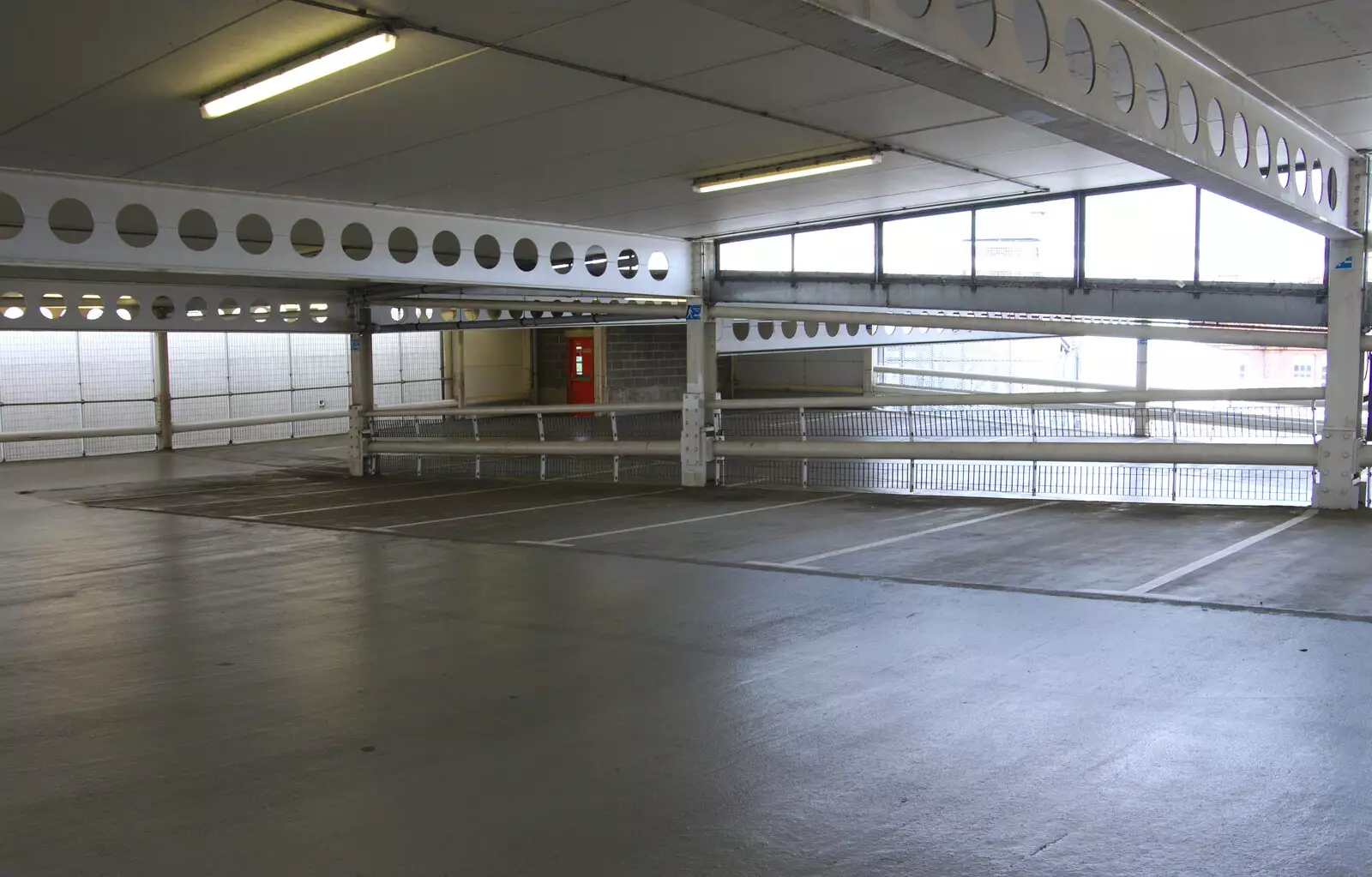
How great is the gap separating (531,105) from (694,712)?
5042mm

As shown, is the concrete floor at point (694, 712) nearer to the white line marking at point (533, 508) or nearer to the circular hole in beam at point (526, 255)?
the white line marking at point (533, 508)

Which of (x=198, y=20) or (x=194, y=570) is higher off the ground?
(x=198, y=20)

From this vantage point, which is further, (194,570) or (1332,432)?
(1332,432)

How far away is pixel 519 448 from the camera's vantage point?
618 inches

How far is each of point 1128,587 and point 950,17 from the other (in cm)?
412

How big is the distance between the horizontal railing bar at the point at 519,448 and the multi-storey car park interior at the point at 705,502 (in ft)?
0.29

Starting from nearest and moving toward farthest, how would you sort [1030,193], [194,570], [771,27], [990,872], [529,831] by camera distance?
[990,872] → [529,831] → [771,27] → [194,570] → [1030,193]

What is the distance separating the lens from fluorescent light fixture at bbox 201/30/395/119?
6246 millimetres

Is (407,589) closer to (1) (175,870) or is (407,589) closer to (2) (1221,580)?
(1) (175,870)

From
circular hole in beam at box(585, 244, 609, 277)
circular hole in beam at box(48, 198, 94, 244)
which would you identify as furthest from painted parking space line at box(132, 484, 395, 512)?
circular hole in beam at box(585, 244, 609, 277)

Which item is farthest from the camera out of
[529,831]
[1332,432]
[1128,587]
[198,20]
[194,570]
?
[1332,432]

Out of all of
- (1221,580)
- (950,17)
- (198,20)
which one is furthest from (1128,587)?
(198,20)

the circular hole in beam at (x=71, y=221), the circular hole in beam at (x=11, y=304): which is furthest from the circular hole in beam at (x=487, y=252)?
the circular hole in beam at (x=11, y=304)

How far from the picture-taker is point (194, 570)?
28.0 feet
